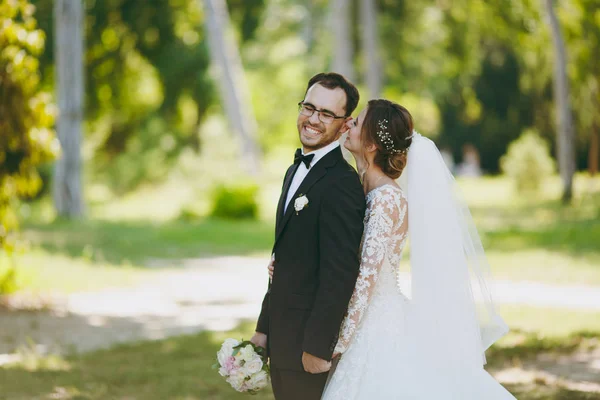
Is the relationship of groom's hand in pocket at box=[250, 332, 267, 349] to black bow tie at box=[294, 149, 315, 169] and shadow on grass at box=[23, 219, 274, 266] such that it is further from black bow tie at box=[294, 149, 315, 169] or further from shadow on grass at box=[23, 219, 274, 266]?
shadow on grass at box=[23, 219, 274, 266]

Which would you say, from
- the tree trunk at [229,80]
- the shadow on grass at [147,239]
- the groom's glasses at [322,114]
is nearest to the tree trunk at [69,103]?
the shadow on grass at [147,239]

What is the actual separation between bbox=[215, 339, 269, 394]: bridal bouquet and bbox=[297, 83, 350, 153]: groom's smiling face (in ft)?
3.15

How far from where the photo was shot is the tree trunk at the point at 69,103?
800 inches

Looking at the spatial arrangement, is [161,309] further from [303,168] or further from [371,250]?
[371,250]

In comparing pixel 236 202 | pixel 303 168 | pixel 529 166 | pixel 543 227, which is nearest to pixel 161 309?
pixel 303 168

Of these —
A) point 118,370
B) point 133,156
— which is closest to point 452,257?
point 118,370

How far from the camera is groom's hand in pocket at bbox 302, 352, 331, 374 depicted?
3.50 metres

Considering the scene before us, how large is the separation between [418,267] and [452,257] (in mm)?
170

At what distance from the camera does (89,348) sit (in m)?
7.82

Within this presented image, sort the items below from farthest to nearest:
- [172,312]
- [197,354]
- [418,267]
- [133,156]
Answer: [133,156]
[172,312]
[197,354]
[418,267]

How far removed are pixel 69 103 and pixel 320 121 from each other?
1796 cm

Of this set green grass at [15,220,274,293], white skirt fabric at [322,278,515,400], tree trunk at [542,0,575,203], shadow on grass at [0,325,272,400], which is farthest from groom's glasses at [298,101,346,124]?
tree trunk at [542,0,575,203]

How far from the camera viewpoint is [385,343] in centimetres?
371

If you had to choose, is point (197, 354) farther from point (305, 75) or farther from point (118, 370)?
point (305, 75)
